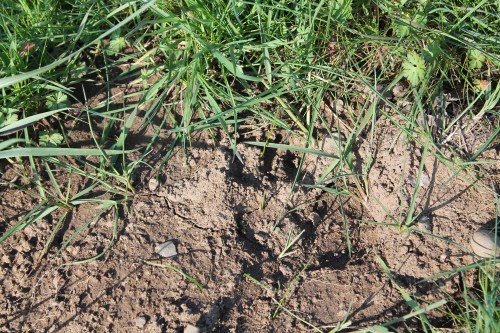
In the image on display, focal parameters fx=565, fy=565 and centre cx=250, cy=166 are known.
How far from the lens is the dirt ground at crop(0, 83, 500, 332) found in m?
1.99

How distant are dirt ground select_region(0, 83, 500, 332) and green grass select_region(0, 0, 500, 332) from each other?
0.06 metres

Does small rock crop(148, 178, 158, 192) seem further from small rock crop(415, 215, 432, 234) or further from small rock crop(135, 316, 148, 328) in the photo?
small rock crop(415, 215, 432, 234)

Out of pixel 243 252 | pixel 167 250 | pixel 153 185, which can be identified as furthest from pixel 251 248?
pixel 153 185

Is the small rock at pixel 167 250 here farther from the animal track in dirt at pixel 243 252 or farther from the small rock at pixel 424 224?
the small rock at pixel 424 224

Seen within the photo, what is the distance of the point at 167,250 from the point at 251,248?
309 mm

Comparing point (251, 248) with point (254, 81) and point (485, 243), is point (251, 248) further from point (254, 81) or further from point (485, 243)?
point (485, 243)

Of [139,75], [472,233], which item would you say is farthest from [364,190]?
[139,75]

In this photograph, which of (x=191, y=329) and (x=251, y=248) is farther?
(x=251, y=248)

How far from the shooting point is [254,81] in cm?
234

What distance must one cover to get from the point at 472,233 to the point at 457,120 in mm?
460

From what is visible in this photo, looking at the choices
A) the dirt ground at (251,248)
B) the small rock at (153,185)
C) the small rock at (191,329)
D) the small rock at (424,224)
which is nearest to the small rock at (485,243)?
the dirt ground at (251,248)

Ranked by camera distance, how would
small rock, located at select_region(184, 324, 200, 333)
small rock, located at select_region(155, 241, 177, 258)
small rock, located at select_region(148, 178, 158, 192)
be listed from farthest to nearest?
small rock, located at select_region(148, 178, 158, 192), small rock, located at select_region(155, 241, 177, 258), small rock, located at select_region(184, 324, 200, 333)

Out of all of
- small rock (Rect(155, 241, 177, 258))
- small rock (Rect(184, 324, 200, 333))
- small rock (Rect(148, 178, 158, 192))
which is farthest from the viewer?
small rock (Rect(148, 178, 158, 192))

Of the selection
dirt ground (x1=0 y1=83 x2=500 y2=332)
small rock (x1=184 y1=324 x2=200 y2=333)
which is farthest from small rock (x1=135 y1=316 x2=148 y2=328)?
small rock (x1=184 y1=324 x2=200 y2=333)
